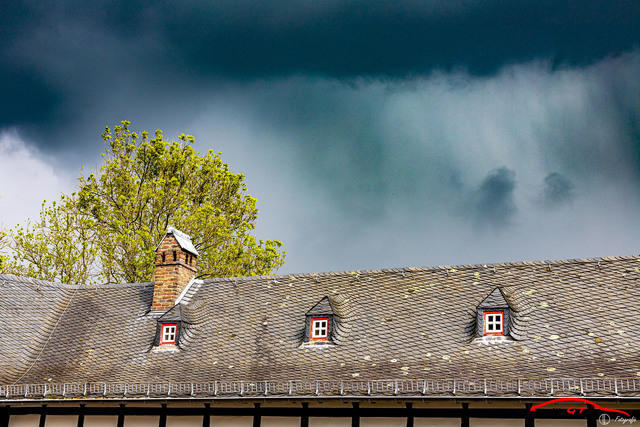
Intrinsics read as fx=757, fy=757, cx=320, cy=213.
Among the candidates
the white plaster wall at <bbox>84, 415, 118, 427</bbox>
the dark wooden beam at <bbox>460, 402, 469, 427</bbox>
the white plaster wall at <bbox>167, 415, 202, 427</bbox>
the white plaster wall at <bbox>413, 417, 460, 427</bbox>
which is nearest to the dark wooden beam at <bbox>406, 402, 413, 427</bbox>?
the white plaster wall at <bbox>413, 417, 460, 427</bbox>

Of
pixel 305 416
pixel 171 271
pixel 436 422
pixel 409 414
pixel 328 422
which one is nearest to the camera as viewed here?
pixel 436 422

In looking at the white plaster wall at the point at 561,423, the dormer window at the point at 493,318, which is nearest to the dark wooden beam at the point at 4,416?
the dormer window at the point at 493,318

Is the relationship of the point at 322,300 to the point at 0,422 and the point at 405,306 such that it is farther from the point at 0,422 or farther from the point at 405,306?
the point at 0,422

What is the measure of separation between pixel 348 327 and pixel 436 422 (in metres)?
4.59

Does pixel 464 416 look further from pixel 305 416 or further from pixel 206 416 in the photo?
pixel 206 416

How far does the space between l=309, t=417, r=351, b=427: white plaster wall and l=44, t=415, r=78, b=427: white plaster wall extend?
23.2ft

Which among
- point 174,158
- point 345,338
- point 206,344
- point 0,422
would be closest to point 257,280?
point 206,344

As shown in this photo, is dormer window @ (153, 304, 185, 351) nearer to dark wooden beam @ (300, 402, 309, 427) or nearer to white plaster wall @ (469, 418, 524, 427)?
dark wooden beam @ (300, 402, 309, 427)

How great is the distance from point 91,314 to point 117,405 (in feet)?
17.8

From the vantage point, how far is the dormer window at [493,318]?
20047mm

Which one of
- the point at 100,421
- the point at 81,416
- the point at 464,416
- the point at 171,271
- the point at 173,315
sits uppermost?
the point at 171,271

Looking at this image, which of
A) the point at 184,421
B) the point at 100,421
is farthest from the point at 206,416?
the point at 100,421

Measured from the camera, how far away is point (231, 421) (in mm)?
20078

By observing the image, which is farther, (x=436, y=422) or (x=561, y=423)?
(x=436, y=422)
